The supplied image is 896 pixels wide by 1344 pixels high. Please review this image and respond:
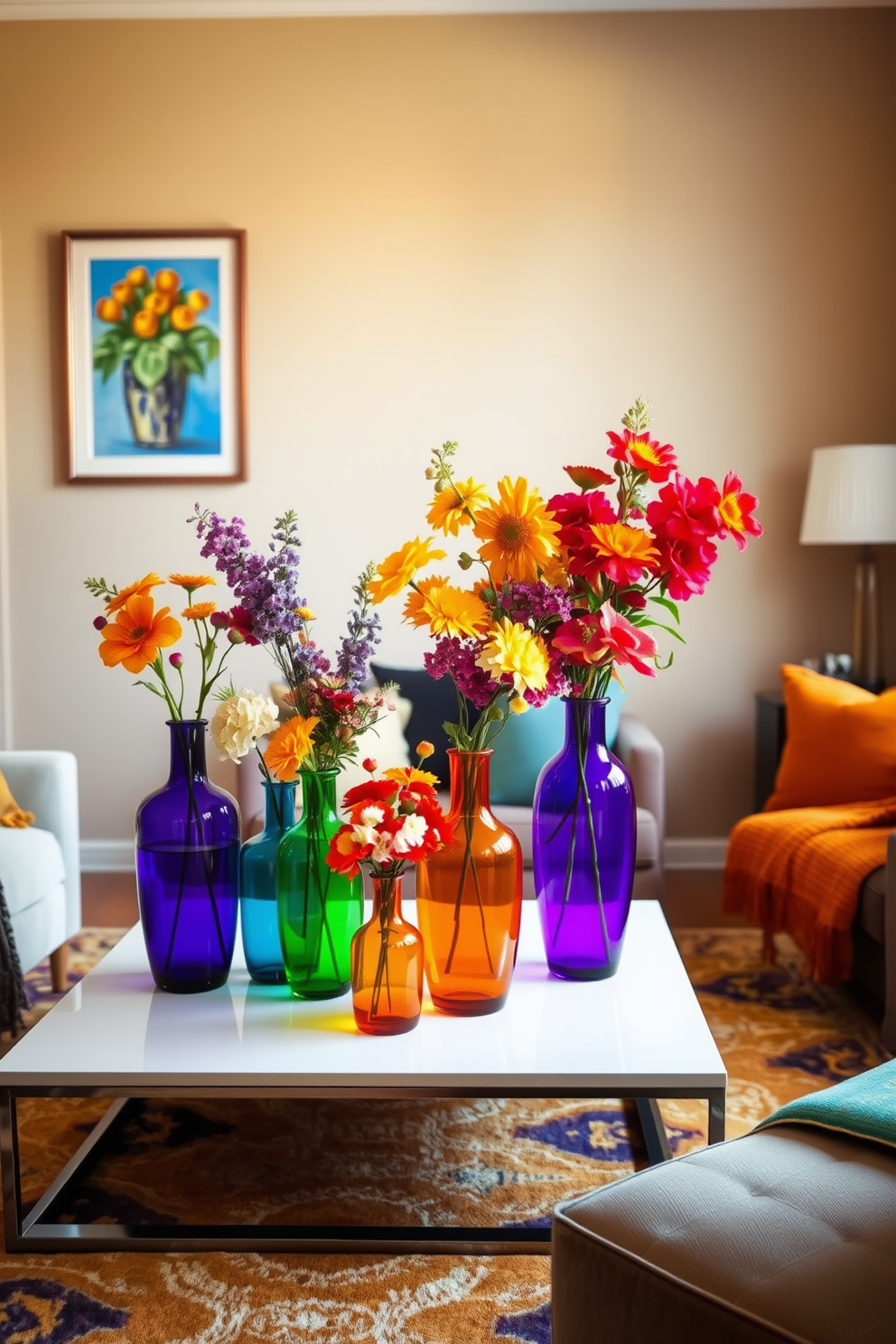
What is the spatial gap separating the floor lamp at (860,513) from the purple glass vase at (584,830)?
7.08 ft

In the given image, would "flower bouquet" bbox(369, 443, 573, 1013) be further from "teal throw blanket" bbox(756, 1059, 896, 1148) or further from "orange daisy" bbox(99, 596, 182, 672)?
"teal throw blanket" bbox(756, 1059, 896, 1148)

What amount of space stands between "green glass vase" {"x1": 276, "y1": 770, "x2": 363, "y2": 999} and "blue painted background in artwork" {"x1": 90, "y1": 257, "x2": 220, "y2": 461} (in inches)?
104

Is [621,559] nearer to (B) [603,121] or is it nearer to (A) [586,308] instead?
(A) [586,308]

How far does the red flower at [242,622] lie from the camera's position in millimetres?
1760

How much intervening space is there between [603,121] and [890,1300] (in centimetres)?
389

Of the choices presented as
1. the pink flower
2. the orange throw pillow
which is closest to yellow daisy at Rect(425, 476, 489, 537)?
the pink flower

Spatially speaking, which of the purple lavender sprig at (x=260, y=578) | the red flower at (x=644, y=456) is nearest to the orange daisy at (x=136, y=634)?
the purple lavender sprig at (x=260, y=578)

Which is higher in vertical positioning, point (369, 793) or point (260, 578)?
point (260, 578)

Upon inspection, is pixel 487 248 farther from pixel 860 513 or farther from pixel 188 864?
pixel 188 864

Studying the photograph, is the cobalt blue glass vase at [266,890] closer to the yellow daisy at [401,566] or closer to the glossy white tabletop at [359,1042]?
the glossy white tabletop at [359,1042]

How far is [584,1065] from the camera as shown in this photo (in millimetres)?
1609

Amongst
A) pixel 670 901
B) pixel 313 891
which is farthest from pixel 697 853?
pixel 313 891

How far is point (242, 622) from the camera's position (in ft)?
5.79

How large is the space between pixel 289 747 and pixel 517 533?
17.6 inches
